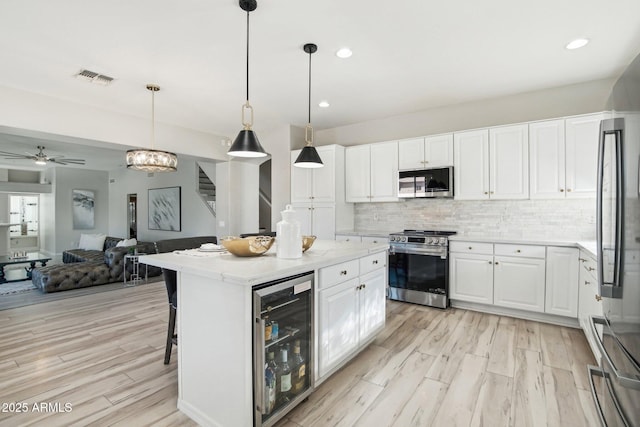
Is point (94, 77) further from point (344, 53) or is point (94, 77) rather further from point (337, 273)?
point (337, 273)

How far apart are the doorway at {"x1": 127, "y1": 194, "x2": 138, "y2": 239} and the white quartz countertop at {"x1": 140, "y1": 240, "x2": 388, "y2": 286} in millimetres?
8458

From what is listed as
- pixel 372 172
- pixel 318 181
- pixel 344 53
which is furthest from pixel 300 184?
pixel 344 53

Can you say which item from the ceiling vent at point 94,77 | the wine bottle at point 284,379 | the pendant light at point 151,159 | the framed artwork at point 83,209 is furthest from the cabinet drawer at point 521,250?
the framed artwork at point 83,209

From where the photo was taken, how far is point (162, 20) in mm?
2371

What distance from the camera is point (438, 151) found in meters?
4.19

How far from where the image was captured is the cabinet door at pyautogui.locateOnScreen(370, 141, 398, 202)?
4.54 meters

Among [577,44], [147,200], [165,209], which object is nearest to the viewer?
[577,44]

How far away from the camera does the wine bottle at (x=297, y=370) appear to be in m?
1.95

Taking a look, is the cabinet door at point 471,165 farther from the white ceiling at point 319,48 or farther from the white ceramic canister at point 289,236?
the white ceramic canister at point 289,236

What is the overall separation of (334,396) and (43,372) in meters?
2.32

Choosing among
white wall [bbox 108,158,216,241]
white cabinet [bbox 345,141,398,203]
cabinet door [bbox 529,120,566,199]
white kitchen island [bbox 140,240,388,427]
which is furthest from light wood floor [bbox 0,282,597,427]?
white wall [bbox 108,158,216,241]

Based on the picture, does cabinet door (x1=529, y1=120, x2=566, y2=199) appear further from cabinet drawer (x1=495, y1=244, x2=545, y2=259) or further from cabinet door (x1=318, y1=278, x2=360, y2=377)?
cabinet door (x1=318, y1=278, x2=360, y2=377)

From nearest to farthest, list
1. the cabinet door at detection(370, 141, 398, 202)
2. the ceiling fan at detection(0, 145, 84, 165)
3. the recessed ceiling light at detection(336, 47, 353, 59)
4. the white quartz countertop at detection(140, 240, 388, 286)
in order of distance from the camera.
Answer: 1. the white quartz countertop at detection(140, 240, 388, 286)
2. the recessed ceiling light at detection(336, 47, 353, 59)
3. the cabinet door at detection(370, 141, 398, 202)
4. the ceiling fan at detection(0, 145, 84, 165)

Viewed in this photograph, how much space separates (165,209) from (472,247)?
752 centimetres
